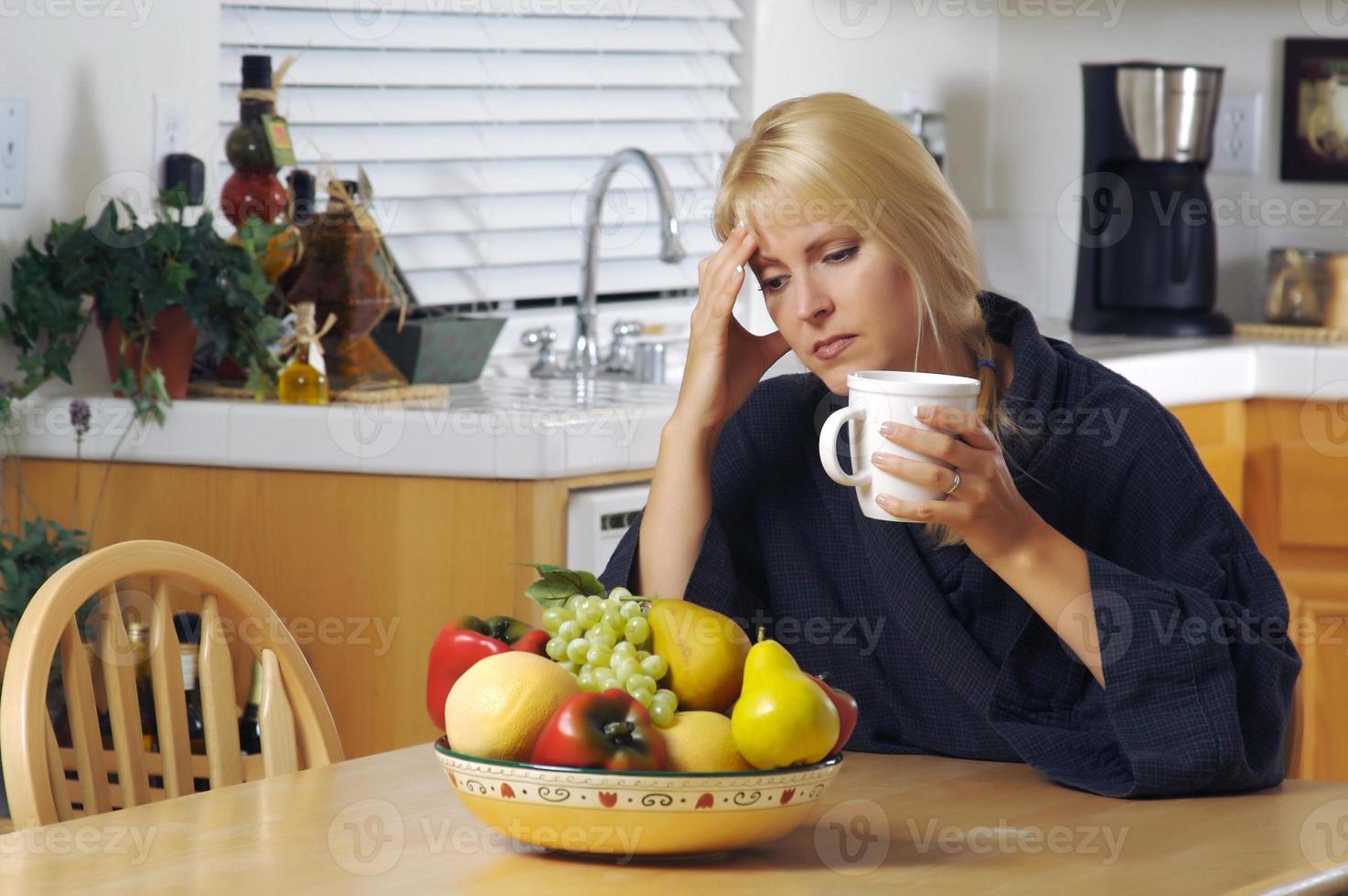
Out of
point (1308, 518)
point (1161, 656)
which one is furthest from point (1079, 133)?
point (1161, 656)

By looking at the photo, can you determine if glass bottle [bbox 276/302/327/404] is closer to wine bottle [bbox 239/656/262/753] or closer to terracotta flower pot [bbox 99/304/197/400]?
terracotta flower pot [bbox 99/304/197/400]

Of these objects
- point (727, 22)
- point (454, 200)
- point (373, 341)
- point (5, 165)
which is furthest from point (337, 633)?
point (727, 22)

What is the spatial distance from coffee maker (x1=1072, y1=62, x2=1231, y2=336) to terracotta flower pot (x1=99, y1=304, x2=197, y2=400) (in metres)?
1.81

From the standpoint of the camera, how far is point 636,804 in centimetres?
95

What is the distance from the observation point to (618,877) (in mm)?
959

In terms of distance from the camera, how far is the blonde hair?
4.47ft

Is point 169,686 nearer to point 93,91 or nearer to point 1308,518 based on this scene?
point 93,91

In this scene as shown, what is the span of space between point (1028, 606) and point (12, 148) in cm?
139

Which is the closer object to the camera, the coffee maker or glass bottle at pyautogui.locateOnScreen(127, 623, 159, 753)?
glass bottle at pyautogui.locateOnScreen(127, 623, 159, 753)

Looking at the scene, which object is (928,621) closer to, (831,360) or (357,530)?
(831,360)

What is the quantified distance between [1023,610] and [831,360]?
9.7 inches

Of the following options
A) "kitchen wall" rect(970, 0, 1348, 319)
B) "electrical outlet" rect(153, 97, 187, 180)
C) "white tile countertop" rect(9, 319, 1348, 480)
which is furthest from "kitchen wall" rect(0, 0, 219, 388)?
"kitchen wall" rect(970, 0, 1348, 319)

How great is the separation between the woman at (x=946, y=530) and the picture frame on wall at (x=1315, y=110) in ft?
7.36

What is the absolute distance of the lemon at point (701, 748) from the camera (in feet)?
3.21
